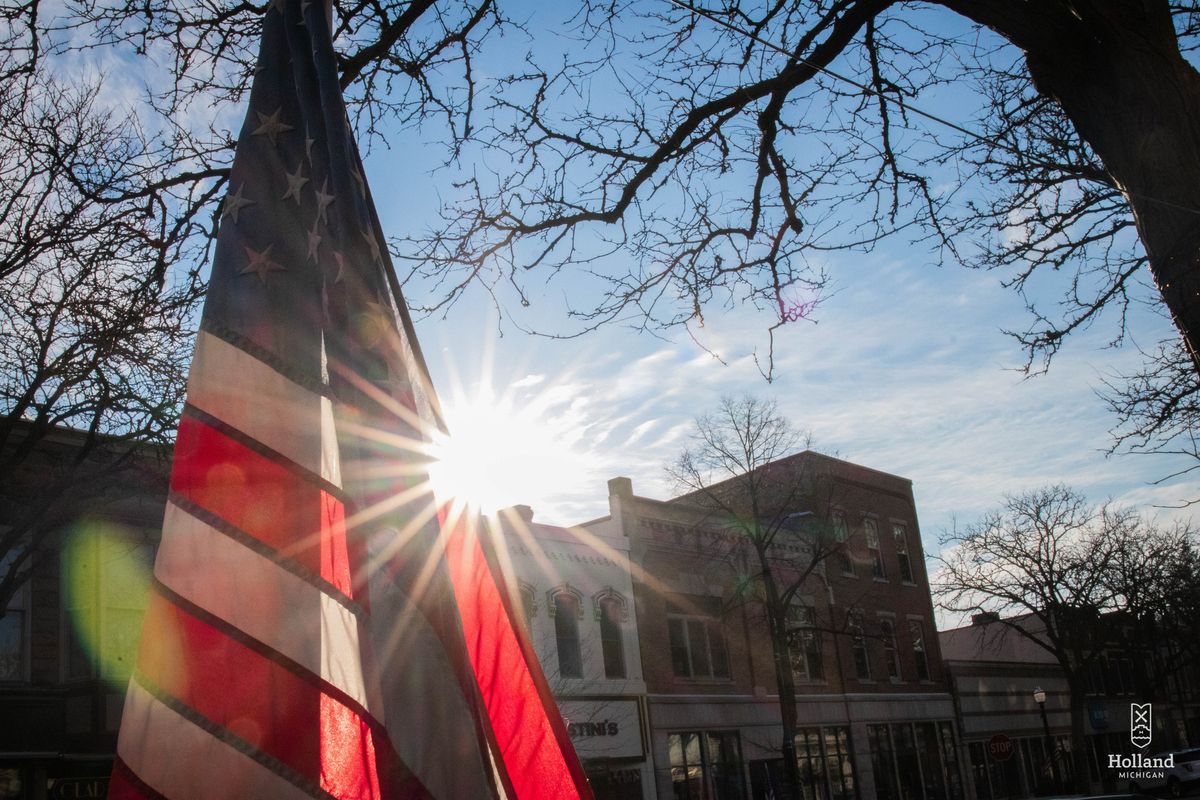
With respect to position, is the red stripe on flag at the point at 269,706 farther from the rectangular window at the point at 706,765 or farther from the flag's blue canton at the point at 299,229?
the rectangular window at the point at 706,765

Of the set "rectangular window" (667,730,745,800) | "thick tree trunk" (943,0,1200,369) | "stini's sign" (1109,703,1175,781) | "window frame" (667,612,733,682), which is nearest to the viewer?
"thick tree trunk" (943,0,1200,369)

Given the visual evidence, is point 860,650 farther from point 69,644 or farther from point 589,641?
point 69,644

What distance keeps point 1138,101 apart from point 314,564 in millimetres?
4217

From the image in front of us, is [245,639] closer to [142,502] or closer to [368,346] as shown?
[368,346]

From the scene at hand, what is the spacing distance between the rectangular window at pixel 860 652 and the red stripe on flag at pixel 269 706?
33047 mm

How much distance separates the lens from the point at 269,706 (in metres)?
2.69

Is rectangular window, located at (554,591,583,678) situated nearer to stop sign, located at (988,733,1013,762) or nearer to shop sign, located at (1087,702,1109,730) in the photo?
stop sign, located at (988,733,1013,762)

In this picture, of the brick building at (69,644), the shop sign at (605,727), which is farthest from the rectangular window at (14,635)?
the shop sign at (605,727)

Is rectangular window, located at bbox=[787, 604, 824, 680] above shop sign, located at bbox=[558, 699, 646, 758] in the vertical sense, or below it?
above

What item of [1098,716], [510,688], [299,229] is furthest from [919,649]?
[299,229]

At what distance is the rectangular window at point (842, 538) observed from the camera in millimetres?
34969

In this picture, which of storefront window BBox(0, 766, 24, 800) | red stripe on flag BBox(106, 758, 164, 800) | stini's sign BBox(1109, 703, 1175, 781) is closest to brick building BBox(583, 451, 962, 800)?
stini's sign BBox(1109, 703, 1175, 781)

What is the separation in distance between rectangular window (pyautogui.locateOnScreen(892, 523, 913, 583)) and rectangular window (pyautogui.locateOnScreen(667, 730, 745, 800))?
1303 centimetres

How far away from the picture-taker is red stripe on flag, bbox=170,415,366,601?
112 inches
